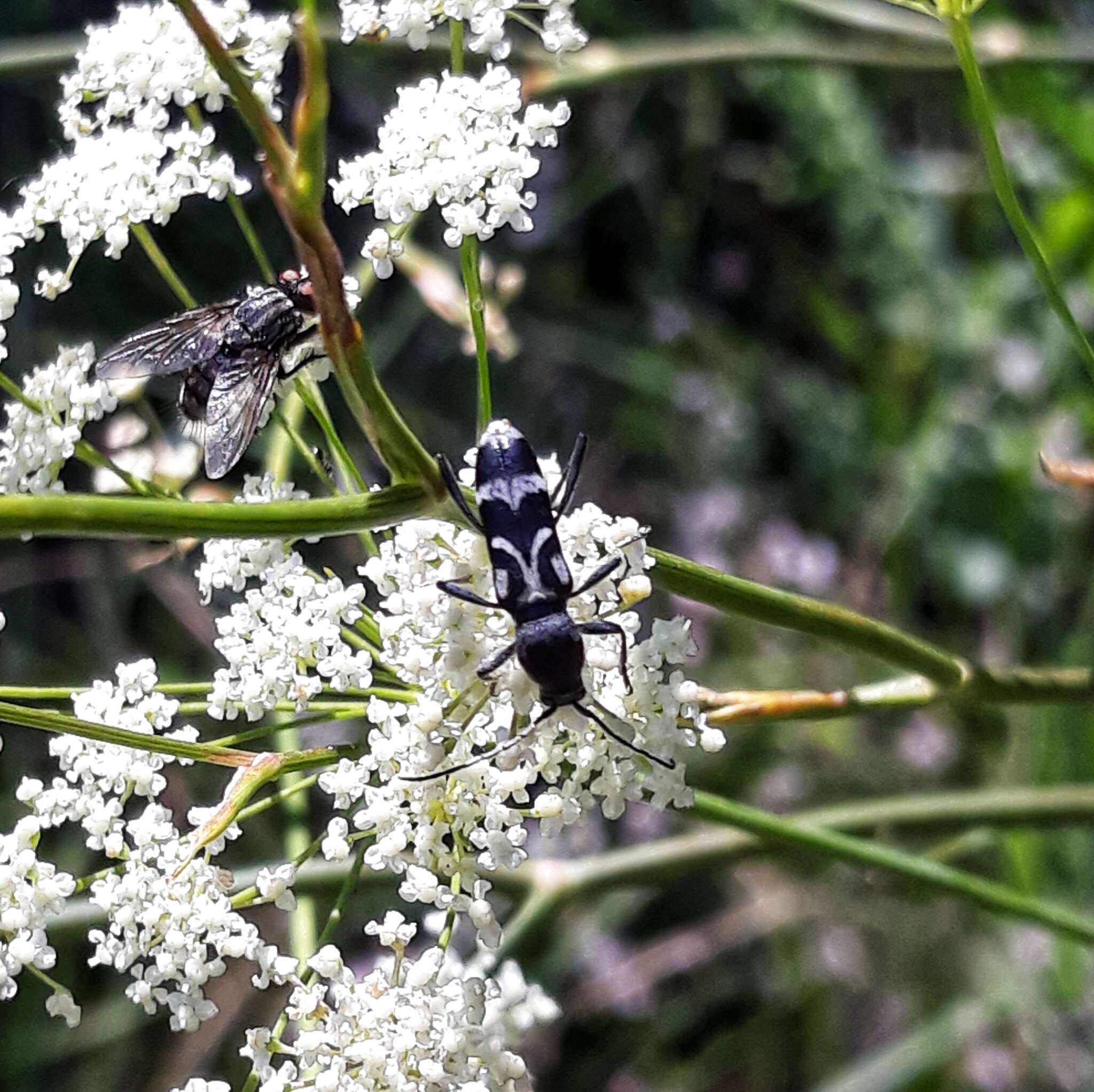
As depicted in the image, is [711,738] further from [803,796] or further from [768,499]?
[768,499]

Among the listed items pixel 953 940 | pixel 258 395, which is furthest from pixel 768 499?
pixel 258 395

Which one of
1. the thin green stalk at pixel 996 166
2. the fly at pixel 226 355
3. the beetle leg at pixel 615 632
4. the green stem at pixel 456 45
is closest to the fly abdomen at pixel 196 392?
the fly at pixel 226 355

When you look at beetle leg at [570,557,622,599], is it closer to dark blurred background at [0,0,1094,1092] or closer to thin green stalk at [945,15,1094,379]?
thin green stalk at [945,15,1094,379]

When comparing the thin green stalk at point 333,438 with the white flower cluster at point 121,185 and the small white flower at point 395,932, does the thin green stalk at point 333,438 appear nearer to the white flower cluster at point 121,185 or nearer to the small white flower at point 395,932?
the white flower cluster at point 121,185

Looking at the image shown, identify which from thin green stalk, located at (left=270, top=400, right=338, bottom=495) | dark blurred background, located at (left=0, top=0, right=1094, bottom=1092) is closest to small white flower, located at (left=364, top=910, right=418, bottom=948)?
thin green stalk, located at (left=270, top=400, right=338, bottom=495)

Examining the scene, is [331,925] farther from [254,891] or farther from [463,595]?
[463,595]

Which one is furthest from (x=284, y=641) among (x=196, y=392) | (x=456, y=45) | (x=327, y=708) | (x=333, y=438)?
(x=456, y=45)
